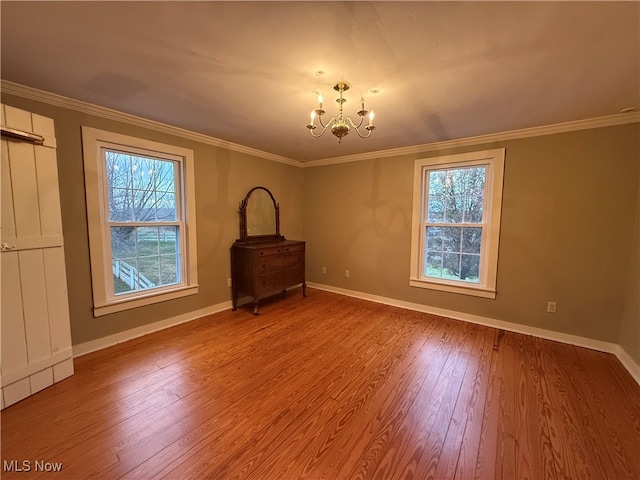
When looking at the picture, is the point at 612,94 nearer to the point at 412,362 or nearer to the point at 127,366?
the point at 412,362

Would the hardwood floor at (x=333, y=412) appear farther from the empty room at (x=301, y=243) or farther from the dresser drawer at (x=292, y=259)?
the dresser drawer at (x=292, y=259)

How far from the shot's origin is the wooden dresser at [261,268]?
3.45 m

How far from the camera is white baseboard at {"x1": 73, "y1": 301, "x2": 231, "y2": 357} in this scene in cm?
244

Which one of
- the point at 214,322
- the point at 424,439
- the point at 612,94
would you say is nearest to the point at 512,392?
the point at 424,439

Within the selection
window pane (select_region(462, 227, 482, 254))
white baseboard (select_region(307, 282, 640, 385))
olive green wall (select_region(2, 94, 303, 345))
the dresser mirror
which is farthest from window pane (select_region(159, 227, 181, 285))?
window pane (select_region(462, 227, 482, 254))

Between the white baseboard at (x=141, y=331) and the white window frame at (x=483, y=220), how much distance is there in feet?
8.80

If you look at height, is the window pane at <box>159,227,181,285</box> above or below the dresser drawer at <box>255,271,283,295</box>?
above

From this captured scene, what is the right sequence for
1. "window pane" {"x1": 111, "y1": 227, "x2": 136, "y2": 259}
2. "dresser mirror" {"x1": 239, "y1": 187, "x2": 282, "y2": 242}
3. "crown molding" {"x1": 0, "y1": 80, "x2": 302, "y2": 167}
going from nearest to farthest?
"crown molding" {"x1": 0, "y1": 80, "x2": 302, "y2": 167} → "window pane" {"x1": 111, "y1": 227, "x2": 136, "y2": 259} → "dresser mirror" {"x1": 239, "y1": 187, "x2": 282, "y2": 242}

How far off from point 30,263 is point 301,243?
279 centimetres

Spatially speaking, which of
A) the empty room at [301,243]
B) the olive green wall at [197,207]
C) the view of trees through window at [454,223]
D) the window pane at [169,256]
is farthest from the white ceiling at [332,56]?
the window pane at [169,256]

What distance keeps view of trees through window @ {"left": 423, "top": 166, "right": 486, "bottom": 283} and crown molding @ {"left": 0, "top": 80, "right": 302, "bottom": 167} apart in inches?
102

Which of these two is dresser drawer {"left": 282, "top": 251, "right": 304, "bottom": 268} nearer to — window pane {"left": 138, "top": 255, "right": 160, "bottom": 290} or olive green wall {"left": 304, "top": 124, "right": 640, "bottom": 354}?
olive green wall {"left": 304, "top": 124, "right": 640, "bottom": 354}

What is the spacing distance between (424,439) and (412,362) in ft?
2.76

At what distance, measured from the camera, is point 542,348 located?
8.64 feet
